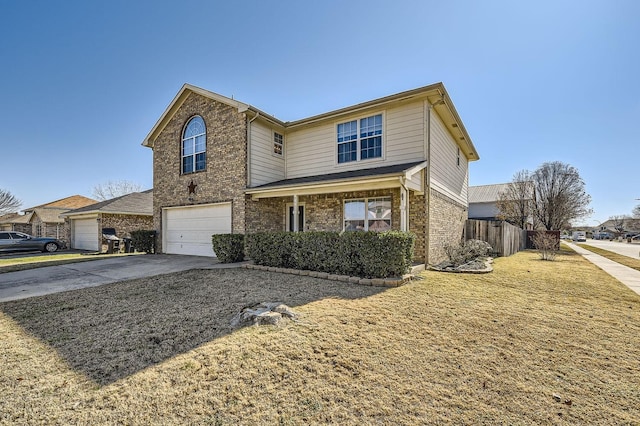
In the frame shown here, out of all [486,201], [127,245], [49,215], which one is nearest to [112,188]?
[49,215]

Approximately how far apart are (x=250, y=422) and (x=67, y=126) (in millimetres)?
24624

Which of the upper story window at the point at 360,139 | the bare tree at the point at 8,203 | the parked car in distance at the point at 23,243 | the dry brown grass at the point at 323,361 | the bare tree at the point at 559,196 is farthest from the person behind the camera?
the bare tree at the point at 8,203

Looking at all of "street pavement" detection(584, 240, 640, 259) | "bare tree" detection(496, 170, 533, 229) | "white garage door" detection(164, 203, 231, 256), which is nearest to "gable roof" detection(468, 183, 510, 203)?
"bare tree" detection(496, 170, 533, 229)

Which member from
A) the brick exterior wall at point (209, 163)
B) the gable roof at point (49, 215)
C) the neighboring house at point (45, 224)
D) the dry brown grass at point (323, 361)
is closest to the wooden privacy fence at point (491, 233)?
the dry brown grass at point (323, 361)

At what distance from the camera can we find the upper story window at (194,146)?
1323cm

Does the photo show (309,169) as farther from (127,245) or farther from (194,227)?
(127,245)

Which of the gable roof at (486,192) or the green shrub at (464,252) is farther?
the gable roof at (486,192)

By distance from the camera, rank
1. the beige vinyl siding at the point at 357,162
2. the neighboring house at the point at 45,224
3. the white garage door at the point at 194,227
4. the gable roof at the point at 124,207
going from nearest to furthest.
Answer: the beige vinyl siding at the point at 357,162, the white garage door at the point at 194,227, the gable roof at the point at 124,207, the neighboring house at the point at 45,224

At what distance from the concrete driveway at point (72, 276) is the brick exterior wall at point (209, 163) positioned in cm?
338

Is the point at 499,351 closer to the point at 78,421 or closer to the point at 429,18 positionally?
the point at 78,421

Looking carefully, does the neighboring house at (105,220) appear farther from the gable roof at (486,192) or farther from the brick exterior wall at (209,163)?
the gable roof at (486,192)

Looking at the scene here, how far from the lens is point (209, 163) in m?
12.8

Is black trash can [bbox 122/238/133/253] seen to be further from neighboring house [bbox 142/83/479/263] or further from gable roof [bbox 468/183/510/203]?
gable roof [bbox 468/183/510/203]

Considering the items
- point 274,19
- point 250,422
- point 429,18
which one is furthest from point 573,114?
point 250,422
